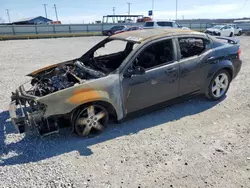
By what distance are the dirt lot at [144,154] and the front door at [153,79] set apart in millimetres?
442

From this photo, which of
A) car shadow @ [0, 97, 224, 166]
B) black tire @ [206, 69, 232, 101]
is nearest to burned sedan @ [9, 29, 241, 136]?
black tire @ [206, 69, 232, 101]

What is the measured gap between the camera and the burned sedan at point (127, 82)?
11.2 feet

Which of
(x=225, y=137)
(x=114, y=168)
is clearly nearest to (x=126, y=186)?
(x=114, y=168)

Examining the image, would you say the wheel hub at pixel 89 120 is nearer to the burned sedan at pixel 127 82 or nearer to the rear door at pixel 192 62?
the burned sedan at pixel 127 82

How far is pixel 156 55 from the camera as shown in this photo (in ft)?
14.3

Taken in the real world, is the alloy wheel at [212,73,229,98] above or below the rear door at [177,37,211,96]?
below

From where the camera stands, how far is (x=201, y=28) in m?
33.9

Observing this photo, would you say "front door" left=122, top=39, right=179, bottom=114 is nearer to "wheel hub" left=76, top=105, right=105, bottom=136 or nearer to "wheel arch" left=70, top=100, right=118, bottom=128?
"wheel arch" left=70, top=100, right=118, bottom=128

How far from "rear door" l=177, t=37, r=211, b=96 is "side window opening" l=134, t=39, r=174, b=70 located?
22 cm

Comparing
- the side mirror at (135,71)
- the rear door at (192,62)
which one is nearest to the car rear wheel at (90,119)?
the side mirror at (135,71)

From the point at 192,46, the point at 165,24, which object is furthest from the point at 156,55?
the point at 165,24

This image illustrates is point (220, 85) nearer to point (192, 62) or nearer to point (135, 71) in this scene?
point (192, 62)

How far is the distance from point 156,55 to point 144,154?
2.03m

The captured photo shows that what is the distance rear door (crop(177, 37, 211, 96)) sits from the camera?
4.30 metres
